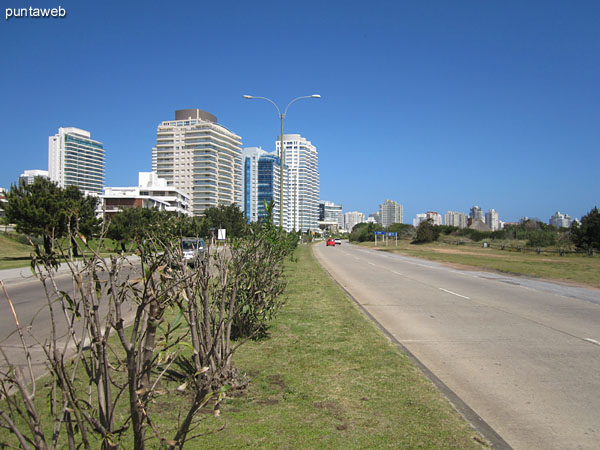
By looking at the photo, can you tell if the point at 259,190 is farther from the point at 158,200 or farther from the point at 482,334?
the point at 482,334

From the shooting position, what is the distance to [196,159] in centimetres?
14700

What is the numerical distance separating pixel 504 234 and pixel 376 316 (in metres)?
76.4

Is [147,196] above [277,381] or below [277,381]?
above

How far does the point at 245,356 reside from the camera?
6.95 m

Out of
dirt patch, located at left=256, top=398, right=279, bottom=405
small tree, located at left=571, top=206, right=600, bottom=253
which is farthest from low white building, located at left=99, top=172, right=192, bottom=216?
dirt patch, located at left=256, top=398, right=279, bottom=405

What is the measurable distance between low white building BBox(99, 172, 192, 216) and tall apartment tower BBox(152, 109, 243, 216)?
8526 mm

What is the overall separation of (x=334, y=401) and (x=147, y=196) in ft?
354

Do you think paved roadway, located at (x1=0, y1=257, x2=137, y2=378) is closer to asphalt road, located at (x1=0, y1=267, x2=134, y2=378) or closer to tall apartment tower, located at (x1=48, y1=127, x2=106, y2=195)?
asphalt road, located at (x1=0, y1=267, x2=134, y2=378)

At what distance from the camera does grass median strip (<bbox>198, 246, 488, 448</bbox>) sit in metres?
4.18

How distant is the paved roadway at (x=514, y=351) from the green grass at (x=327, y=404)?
594 millimetres

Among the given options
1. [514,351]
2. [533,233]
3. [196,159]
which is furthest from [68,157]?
[514,351]

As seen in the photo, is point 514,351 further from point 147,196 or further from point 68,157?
point 68,157

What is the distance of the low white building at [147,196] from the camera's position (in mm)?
103562

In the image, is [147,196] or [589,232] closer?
[589,232]
